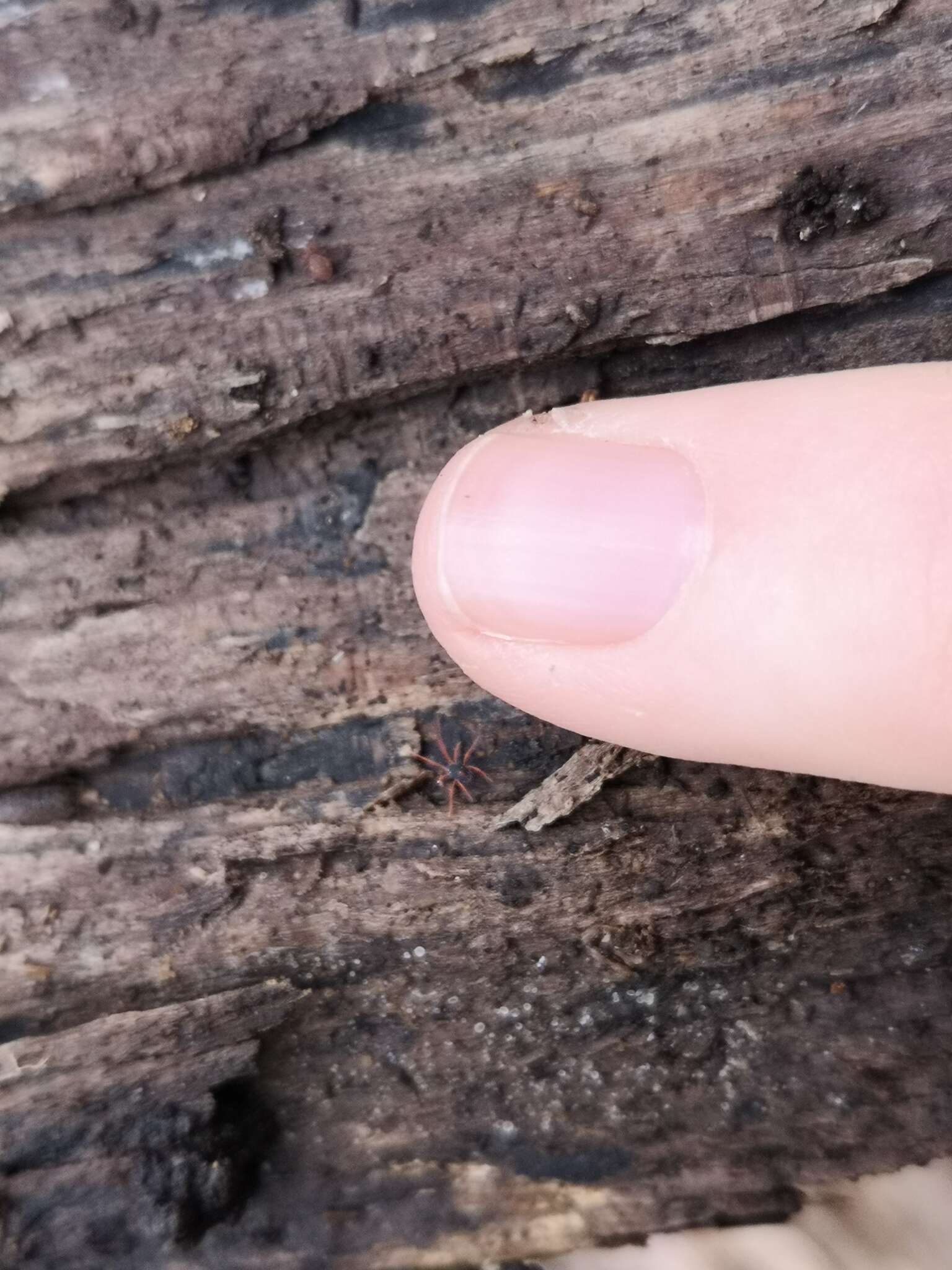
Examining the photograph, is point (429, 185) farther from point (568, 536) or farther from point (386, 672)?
point (386, 672)

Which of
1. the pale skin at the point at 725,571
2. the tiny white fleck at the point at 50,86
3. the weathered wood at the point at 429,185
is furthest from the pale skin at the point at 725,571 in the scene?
the tiny white fleck at the point at 50,86

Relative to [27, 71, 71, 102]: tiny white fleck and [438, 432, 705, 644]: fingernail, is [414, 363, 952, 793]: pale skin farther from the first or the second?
[27, 71, 71, 102]: tiny white fleck

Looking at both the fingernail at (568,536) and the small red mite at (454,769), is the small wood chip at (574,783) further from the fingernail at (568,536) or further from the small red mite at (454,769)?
the fingernail at (568,536)

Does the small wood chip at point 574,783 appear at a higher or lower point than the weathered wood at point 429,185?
lower

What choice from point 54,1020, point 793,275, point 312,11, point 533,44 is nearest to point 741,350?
point 793,275

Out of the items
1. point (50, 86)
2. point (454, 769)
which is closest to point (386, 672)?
point (454, 769)

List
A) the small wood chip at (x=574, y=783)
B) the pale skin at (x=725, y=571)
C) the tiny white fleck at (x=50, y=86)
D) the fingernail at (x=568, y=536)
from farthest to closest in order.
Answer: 1. the small wood chip at (x=574, y=783)
2. the tiny white fleck at (x=50, y=86)
3. the fingernail at (x=568, y=536)
4. the pale skin at (x=725, y=571)

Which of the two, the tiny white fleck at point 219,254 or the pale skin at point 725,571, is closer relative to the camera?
the pale skin at point 725,571

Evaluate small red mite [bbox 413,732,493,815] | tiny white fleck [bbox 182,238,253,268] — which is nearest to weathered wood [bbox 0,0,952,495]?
tiny white fleck [bbox 182,238,253,268]
